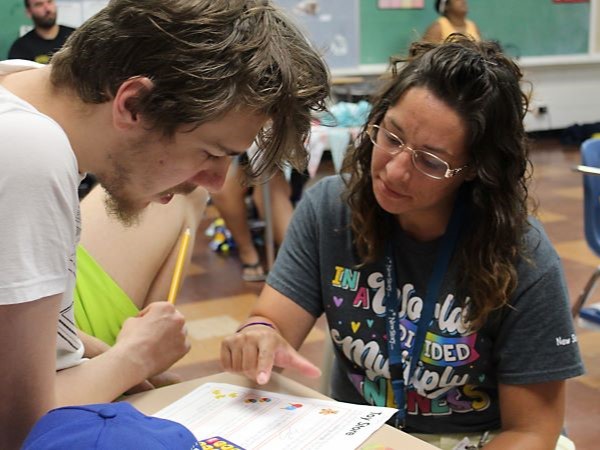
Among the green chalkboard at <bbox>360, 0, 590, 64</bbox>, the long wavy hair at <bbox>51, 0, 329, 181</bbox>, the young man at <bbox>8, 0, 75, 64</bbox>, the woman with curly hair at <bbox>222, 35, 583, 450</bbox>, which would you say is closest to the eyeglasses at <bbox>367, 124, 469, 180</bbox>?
the woman with curly hair at <bbox>222, 35, 583, 450</bbox>

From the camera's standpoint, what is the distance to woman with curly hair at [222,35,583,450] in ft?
4.69

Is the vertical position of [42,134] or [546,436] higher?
[42,134]

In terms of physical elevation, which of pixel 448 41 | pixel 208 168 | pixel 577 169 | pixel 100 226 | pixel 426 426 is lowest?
pixel 426 426

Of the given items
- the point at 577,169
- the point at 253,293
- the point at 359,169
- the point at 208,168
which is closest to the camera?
the point at 208,168

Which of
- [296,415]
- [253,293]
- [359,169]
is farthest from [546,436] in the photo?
[253,293]

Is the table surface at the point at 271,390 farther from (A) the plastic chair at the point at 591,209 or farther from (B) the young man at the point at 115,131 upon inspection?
(A) the plastic chair at the point at 591,209

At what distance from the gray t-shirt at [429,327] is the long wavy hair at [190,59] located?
52 centimetres

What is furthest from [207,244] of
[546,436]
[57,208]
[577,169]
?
[57,208]

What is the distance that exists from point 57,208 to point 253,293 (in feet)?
10.5

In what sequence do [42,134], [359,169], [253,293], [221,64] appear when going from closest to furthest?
[42,134] → [221,64] → [359,169] → [253,293]

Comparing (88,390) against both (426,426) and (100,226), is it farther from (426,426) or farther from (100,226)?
(426,426)

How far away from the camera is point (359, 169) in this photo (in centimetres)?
164

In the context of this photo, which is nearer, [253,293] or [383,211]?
[383,211]

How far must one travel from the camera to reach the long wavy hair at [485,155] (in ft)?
4.77
